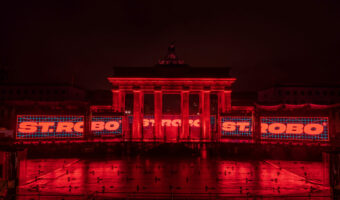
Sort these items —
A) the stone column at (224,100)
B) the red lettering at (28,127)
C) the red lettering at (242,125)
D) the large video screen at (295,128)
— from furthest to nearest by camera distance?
the stone column at (224,100) → the red lettering at (242,125) → the red lettering at (28,127) → the large video screen at (295,128)

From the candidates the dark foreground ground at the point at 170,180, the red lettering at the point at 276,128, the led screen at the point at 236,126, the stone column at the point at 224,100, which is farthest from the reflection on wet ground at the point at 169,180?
the stone column at the point at 224,100

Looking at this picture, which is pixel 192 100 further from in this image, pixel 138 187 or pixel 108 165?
pixel 138 187

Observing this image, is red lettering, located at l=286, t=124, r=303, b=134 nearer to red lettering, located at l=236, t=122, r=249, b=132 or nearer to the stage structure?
red lettering, located at l=236, t=122, r=249, b=132

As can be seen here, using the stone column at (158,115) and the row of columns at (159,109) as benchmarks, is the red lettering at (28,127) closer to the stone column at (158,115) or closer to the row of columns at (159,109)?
the row of columns at (159,109)

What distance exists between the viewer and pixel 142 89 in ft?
139

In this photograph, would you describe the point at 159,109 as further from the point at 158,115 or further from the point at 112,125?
the point at 112,125

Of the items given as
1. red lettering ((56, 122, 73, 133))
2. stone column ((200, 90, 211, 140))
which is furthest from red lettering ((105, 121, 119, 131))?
stone column ((200, 90, 211, 140))

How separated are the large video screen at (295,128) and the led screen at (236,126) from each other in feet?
8.20

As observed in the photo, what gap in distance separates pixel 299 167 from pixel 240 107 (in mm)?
20857

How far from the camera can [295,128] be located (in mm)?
25281

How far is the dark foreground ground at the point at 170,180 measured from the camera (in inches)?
561

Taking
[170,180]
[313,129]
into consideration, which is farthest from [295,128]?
[170,180]

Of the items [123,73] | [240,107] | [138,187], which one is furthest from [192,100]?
[138,187]

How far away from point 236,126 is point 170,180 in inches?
619
